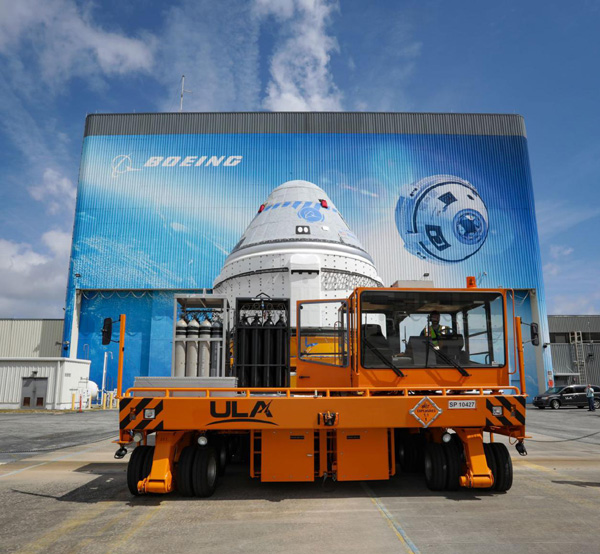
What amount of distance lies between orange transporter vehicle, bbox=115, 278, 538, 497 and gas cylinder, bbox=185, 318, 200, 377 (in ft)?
5.04

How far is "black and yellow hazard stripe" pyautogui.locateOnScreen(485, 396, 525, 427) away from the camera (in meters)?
6.34

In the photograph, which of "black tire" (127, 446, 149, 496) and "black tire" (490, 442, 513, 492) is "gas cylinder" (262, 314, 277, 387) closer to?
"black tire" (127, 446, 149, 496)

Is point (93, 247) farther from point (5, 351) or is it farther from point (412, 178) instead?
point (412, 178)

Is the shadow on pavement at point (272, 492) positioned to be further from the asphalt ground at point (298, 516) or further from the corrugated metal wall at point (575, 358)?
the corrugated metal wall at point (575, 358)

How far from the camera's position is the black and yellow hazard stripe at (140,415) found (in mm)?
6141

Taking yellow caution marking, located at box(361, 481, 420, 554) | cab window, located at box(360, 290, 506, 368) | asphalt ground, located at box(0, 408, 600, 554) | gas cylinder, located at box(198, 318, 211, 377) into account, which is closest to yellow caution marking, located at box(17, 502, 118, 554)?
asphalt ground, located at box(0, 408, 600, 554)

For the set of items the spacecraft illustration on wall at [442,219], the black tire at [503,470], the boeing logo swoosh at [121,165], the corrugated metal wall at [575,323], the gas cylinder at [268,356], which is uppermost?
the boeing logo swoosh at [121,165]

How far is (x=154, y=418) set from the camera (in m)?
6.16

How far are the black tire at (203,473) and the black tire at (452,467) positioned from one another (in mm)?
3353

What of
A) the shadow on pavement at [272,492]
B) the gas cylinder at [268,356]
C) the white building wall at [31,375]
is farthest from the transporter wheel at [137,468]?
the white building wall at [31,375]

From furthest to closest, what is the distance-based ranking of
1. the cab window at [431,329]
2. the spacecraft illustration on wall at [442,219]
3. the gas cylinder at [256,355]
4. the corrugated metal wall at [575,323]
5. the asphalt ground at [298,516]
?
the corrugated metal wall at [575,323] → the spacecraft illustration on wall at [442,219] → the gas cylinder at [256,355] → the cab window at [431,329] → the asphalt ground at [298,516]

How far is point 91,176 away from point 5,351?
17.7 meters

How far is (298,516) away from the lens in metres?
5.55

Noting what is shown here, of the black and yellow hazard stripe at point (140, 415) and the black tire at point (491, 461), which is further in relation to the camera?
the black tire at point (491, 461)
